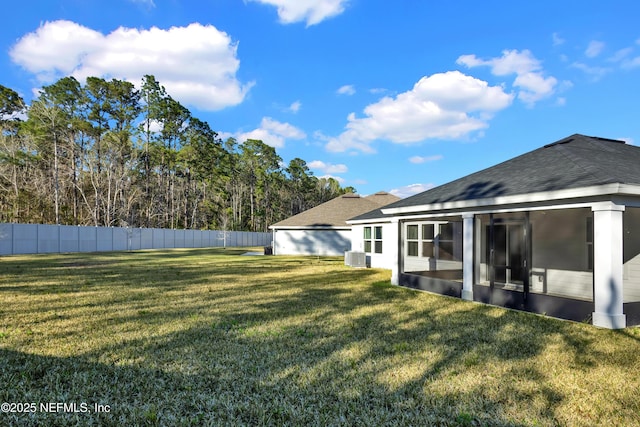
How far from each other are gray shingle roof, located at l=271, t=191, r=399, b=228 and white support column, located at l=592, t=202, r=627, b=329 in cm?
2367

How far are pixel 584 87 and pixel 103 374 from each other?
74.3ft

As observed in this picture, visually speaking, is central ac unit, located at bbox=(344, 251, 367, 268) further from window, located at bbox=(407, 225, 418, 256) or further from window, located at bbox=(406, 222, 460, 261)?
window, located at bbox=(406, 222, 460, 261)

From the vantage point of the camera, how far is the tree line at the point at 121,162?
39.2 m

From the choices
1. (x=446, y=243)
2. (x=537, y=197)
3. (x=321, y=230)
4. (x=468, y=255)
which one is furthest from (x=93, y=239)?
(x=537, y=197)

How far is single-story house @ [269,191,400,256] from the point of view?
102ft

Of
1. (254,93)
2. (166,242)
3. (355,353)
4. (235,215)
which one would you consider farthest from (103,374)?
(235,215)

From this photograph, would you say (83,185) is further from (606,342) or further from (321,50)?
(606,342)

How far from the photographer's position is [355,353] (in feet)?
18.0

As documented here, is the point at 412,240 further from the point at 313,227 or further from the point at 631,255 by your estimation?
the point at 313,227

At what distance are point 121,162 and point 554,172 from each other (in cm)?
4921

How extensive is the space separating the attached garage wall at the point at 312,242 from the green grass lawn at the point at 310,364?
21376 millimetres

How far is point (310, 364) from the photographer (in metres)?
5.05

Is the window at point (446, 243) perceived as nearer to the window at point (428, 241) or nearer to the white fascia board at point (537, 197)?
the window at point (428, 241)

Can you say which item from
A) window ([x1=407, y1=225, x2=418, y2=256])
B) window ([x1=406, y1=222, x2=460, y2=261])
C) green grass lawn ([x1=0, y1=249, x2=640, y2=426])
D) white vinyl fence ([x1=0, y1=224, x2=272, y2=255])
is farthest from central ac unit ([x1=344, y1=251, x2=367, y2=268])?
white vinyl fence ([x1=0, y1=224, x2=272, y2=255])
